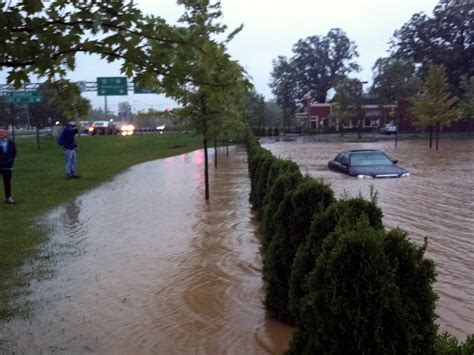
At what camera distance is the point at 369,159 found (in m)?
19.4

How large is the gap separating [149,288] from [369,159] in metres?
14.2

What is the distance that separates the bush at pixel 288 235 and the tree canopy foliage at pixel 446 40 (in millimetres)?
73466

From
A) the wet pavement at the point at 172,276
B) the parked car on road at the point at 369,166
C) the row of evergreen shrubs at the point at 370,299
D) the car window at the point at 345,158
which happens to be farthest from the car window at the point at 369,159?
the row of evergreen shrubs at the point at 370,299

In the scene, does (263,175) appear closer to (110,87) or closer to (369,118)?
(110,87)

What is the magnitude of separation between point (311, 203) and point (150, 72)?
1.87 meters

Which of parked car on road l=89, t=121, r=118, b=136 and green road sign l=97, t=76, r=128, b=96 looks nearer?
green road sign l=97, t=76, r=128, b=96

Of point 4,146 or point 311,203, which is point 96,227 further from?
point 311,203

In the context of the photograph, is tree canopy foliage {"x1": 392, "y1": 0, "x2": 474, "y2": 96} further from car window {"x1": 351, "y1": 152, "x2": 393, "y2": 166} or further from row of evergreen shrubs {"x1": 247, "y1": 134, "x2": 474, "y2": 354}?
row of evergreen shrubs {"x1": 247, "y1": 134, "x2": 474, "y2": 354}

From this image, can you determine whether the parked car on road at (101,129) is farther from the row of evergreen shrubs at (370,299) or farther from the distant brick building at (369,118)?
the row of evergreen shrubs at (370,299)

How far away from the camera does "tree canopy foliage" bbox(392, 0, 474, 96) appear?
7469 cm

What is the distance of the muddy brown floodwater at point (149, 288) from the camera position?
4.93 m

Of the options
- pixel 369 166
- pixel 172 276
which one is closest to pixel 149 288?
pixel 172 276

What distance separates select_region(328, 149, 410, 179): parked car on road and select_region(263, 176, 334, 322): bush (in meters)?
13.2

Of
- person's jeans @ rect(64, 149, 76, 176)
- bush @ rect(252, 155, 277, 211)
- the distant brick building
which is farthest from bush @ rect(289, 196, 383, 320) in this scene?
the distant brick building
